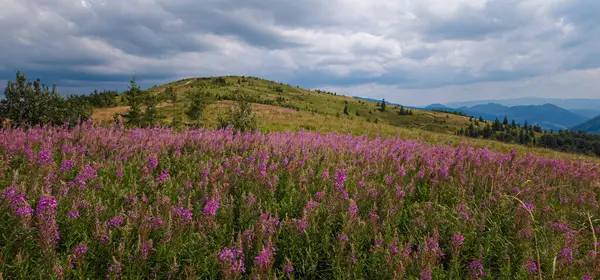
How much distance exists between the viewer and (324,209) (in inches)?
184

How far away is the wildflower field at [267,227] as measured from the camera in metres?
3.23

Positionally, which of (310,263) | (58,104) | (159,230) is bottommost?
(310,263)

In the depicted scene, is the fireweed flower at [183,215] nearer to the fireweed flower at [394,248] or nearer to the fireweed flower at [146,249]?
the fireweed flower at [146,249]

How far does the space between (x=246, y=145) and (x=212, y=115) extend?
1025 inches

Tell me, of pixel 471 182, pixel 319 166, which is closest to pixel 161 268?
pixel 319 166

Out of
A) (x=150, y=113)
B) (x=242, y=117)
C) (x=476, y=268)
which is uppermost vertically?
(x=242, y=117)

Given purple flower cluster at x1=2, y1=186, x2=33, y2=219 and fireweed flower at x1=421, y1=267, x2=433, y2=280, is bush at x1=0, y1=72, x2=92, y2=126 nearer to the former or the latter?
purple flower cluster at x1=2, y1=186, x2=33, y2=219

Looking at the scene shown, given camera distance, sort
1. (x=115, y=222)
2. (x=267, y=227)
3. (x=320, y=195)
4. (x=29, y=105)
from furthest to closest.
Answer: (x=29, y=105), (x=320, y=195), (x=267, y=227), (x=115, y=222)

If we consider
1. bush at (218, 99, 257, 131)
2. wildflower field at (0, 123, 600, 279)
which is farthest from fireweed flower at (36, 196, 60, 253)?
bush at (218, 99, 257, 131)

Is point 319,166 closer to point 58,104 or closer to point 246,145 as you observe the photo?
point 246,145

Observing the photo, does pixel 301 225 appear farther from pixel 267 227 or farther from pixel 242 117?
pixel 242 117

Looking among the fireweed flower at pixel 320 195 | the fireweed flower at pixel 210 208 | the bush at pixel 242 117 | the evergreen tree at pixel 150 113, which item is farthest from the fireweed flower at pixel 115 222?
the evergreen tree at pixel 150 113

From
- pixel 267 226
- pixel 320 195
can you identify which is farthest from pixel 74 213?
pixel 320 195

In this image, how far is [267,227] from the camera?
3766mm
